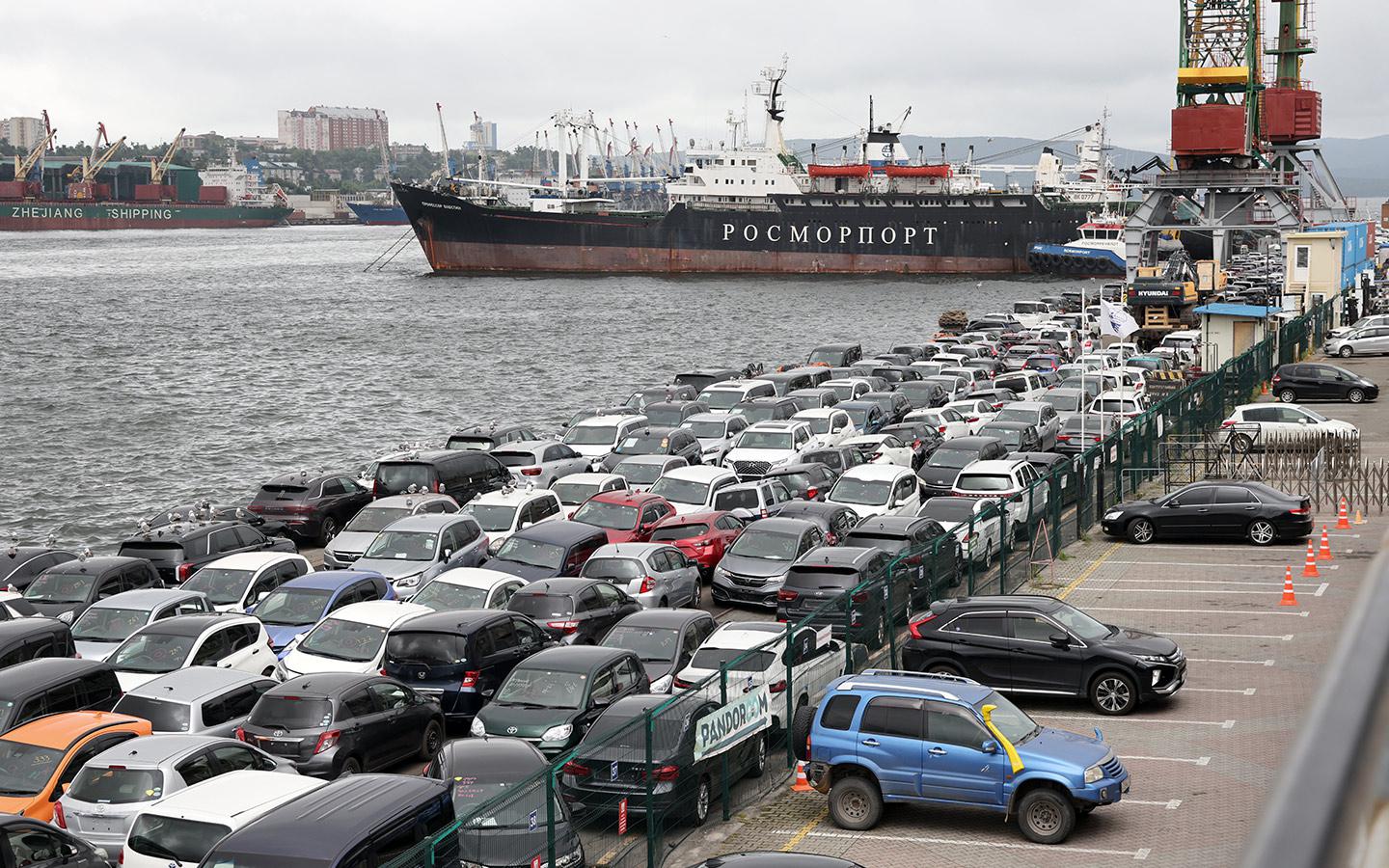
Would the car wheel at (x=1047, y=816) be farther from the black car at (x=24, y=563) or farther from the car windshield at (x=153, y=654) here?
the black car at (x=24, y=563)

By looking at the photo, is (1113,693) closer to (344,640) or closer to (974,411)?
(344,640)

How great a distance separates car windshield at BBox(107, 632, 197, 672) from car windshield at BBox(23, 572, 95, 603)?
4078mm

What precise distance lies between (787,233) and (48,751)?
415 feet

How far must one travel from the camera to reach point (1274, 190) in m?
74.9

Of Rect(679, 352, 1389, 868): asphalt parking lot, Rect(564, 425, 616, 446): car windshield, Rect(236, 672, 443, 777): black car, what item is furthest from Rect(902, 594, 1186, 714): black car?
Rect(564, 425, 616, 446): car windshield

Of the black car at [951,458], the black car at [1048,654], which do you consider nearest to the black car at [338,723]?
the black car at [1048,654]

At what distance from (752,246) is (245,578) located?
118652 millimetres

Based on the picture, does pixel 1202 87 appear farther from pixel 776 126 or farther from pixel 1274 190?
pixel 776 126

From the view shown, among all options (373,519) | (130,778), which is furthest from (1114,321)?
(130,778)

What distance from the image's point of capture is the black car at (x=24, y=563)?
23312 mm

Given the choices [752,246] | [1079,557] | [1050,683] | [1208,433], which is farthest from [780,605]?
[752,246]

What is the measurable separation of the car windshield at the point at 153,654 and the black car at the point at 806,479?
13.3m

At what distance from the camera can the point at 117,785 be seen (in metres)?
12.1

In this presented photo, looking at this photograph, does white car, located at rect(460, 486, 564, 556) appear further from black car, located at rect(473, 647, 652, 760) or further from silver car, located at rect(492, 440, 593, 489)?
black car, located at rect(473, 647, 652, 760)
